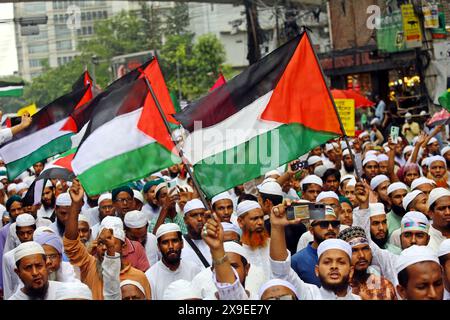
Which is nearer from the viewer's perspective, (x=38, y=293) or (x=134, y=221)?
(x=38, y=293)

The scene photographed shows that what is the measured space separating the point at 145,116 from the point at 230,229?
1.19 meters

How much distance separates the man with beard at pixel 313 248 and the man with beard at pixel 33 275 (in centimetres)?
177

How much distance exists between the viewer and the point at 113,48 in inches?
2938

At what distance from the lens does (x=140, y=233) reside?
820cm

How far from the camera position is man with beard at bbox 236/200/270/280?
7082mm

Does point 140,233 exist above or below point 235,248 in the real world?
below

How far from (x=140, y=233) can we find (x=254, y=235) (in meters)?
1.29

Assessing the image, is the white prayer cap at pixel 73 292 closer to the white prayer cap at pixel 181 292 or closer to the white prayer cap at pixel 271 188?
the white prayer cap at pixel 181 292

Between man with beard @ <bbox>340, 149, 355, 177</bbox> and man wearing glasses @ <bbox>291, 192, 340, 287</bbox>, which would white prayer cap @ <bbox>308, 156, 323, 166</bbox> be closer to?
man with beard @ <bbox>340, 149, 355, 177</bbox>

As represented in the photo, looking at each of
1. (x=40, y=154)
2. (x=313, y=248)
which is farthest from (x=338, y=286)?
(x=40, y=154)

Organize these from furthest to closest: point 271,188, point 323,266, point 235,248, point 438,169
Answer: point 438,169 → point 271,188 → point 235,248 → point 323,266

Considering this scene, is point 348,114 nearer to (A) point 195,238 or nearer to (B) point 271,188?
(B) point 271,188

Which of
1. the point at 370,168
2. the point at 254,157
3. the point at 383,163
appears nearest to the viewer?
the point at 254,157
